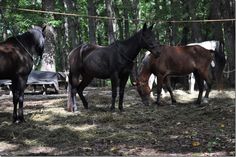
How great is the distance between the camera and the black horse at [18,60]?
9297mm

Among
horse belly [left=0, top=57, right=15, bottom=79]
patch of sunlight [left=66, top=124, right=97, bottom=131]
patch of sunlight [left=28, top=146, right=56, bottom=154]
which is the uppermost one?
horse belly [left=0, top=57, right=15, bottom=79]

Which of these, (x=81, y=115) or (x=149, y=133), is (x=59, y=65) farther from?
(x=149, y=133)

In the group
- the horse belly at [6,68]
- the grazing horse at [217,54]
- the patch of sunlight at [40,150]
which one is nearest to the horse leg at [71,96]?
the horse belly at [6,68]

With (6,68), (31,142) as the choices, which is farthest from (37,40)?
(31,142)

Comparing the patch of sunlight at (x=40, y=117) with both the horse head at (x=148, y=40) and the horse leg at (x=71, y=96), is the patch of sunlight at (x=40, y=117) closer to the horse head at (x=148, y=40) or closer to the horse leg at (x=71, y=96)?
the horse leg at (x=71, y=96)

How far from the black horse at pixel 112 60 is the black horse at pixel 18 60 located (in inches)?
71.9

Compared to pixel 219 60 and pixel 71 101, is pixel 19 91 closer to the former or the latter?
pixel 71 101

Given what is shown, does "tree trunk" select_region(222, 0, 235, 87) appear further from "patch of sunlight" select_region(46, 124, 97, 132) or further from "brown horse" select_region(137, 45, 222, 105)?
"patch of sunlight" select_region(46, 124, 97, 132)

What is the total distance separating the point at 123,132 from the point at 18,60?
9.72ft

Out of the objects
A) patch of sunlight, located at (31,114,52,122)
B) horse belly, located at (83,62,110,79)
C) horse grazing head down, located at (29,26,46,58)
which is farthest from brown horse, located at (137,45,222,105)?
horse grazing head down, located at (29,26,46,58)

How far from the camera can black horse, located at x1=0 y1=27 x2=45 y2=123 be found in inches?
366

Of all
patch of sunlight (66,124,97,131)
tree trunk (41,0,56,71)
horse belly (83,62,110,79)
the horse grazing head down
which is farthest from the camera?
tree trunk (41,0,56,71)

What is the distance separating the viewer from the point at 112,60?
430 inches

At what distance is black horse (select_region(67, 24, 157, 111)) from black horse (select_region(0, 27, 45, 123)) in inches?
71.9
